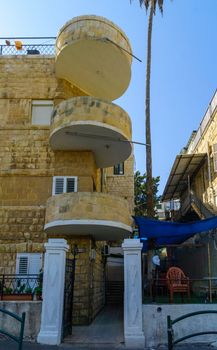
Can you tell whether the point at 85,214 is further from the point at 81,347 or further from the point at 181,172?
the point at 181,172

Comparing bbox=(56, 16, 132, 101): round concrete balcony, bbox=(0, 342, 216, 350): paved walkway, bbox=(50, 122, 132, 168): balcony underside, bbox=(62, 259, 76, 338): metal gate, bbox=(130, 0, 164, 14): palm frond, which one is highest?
bbox=(130, 0, 164, 14): palm frond

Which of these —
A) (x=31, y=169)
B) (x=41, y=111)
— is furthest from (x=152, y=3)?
(x=31, y=169)

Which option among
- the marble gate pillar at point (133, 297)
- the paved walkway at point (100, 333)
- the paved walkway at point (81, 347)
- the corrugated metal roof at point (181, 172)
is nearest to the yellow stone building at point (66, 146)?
the paved walkway at point (100, 333)

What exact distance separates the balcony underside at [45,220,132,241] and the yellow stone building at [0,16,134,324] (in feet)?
0.12

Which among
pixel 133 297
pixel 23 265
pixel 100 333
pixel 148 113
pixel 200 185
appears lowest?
pixel 100 333

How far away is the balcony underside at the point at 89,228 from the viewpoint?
12422 mm

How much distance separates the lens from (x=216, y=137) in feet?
59.1

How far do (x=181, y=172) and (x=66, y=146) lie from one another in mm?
9955

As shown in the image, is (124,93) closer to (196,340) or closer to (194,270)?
(194,270)

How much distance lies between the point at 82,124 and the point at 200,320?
7.75 m

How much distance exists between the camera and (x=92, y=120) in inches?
520

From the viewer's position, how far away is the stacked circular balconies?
1270 centimetres

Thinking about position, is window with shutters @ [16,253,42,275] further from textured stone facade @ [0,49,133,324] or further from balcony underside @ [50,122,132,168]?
balcony underside @ [50,122,132,168]

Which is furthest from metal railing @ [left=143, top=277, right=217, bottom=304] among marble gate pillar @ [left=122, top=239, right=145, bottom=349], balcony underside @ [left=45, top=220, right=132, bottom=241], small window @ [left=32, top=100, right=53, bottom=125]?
small window @ [left=32, top=100, right=53, bottom=125]
